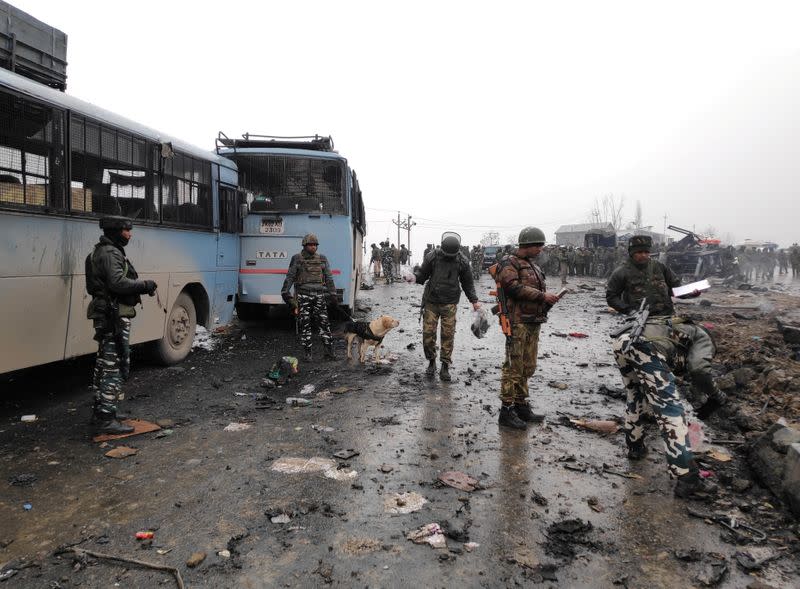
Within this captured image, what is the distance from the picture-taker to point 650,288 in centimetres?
393

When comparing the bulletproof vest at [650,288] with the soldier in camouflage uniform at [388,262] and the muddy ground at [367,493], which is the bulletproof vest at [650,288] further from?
the soldier in camouflage uniform at [388,262]

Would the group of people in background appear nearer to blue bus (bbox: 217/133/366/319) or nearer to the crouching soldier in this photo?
blue bus (bbox: 217/133/366/319)

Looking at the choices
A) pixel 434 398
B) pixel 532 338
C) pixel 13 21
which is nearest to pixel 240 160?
pixel 13 21

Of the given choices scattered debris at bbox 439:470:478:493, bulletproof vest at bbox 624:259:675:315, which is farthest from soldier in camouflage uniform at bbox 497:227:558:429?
scattered debris at bbox 439:470:478:493

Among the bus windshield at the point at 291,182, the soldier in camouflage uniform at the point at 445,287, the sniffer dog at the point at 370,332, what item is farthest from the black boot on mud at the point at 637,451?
the bus windshield at the point at 291,182

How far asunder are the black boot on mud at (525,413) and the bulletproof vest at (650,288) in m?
1.47

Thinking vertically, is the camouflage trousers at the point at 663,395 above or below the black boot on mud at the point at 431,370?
above

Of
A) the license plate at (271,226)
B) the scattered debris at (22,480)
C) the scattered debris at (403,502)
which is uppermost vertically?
the license plate at (271,226)

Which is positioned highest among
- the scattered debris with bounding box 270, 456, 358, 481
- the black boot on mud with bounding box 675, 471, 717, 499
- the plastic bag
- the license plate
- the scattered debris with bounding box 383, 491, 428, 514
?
the license plate

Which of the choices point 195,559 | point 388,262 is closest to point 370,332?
point 195,559

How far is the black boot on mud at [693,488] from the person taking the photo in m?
3.32

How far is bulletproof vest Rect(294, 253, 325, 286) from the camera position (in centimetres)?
739

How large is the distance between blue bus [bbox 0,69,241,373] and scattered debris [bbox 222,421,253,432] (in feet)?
5.71

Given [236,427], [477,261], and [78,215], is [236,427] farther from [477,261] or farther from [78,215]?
[477,261]
